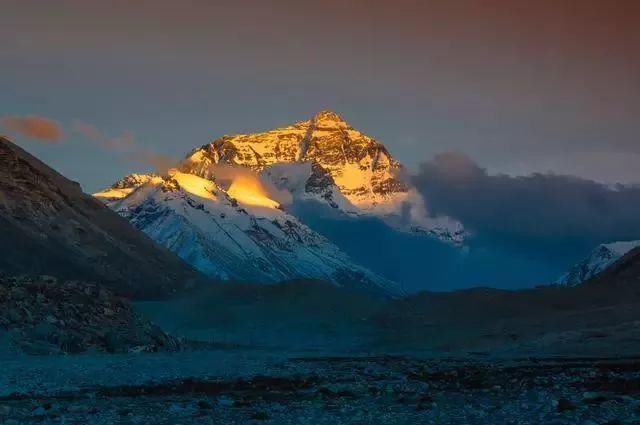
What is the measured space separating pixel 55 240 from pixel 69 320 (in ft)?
336

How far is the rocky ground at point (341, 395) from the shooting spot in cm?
2884

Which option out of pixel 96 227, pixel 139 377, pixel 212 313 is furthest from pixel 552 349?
pixel 96 227

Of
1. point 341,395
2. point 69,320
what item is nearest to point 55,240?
point 69,320

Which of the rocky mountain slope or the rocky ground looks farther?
the rocky mountain slope

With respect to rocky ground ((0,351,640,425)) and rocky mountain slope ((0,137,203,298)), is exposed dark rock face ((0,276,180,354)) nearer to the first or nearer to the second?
rocky ground ((0,351,640,425))

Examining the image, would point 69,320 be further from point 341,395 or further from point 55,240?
point 55,240

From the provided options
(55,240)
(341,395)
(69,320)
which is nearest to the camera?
(341,395)

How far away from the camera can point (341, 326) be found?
123 m

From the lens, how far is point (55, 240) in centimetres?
17300

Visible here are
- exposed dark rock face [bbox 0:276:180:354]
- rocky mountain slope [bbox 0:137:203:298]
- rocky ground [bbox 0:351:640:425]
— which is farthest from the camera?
rocky mountain slope [bbox 0:137:203:298]

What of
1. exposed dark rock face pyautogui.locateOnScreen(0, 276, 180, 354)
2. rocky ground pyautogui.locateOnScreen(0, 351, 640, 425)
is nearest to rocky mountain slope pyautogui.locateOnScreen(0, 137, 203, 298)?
exposed dark rock face pyautogui.locateOnScreen(0, 276, 180, 354)

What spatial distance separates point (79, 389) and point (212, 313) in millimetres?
96709

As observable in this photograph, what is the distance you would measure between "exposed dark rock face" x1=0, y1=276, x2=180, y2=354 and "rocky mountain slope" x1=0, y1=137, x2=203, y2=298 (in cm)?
6776

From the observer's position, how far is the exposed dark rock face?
6975cm
